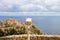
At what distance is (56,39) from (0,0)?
294 centimetres

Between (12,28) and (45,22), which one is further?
(45,22)

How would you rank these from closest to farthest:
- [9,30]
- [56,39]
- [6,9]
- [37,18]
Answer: [56,39] < [9,30] < [6,9] < [37,18]

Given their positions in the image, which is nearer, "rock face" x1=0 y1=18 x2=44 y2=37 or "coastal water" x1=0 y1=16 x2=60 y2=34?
"rock face" x1=0 y1=18 x2=44 y2=37

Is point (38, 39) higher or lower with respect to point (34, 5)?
lower

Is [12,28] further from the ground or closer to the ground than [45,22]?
closer to the ground

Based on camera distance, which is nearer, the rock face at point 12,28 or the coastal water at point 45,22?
the rock face at point 12,28

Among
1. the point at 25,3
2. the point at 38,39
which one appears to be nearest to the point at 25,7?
the point at 25,3

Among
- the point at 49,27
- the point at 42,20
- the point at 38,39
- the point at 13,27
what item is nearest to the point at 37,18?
the point at 42,20

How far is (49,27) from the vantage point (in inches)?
278

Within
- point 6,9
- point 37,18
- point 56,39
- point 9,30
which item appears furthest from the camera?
point 37,18

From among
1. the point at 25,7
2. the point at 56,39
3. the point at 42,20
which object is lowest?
the point at 56,39

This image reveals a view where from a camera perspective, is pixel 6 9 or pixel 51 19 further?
pixel 51 19

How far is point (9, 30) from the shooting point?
19.3 feet

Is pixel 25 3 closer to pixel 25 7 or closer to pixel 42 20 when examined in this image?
pixel 25 7
